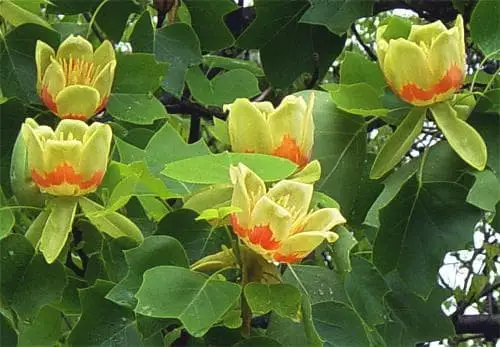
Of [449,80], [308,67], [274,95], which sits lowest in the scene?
[274,95]

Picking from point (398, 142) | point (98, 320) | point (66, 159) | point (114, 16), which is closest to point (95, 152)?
point (66, 159)

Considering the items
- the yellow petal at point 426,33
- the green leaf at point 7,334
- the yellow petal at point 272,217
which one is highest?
the yellow petal at point 426,33

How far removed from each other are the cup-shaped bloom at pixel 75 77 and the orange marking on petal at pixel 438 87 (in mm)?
254

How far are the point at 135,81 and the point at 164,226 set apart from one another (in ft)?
0.74

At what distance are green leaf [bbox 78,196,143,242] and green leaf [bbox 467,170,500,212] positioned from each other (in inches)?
9.7

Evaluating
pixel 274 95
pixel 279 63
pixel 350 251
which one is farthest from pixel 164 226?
pixel 274 95

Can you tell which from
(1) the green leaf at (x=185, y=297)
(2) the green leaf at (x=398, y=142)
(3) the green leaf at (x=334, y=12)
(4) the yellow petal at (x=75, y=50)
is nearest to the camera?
(1) the green leaf at (x=185, y=297)

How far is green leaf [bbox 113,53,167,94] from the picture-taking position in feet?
2.95

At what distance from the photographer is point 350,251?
2.53 ft

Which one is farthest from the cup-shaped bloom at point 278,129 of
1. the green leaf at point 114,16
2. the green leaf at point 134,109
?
the green leaf at point 114,16

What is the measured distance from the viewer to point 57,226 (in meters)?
0.69

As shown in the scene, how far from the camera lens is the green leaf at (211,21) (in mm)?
1039

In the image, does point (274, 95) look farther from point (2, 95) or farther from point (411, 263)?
point (411, 263)

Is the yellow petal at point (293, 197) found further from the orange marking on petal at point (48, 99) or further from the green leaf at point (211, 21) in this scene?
the green leaf at point (211, 21)
